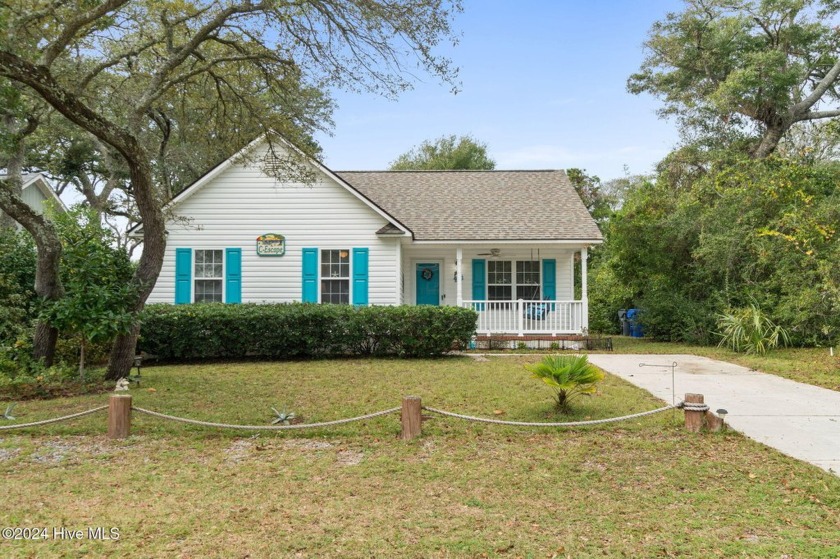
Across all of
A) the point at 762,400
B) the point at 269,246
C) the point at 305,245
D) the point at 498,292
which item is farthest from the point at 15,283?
the point at 762,400

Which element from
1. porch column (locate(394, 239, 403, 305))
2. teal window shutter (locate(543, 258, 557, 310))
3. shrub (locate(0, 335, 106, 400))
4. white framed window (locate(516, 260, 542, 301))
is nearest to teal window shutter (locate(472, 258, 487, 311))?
white framed window (locate(516, 260, 542, 301))

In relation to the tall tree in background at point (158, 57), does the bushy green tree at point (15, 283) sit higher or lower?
lower

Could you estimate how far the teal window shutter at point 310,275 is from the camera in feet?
50.9

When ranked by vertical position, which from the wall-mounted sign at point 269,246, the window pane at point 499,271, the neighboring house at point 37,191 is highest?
the neighboring house at point 37,191

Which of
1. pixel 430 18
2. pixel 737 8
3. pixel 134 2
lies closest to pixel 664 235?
pixel 737 8

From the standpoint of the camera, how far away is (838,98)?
21.6 meters

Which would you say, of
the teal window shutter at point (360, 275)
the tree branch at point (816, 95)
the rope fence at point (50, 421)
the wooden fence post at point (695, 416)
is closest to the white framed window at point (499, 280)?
the teal window shutter at point (360, 275)

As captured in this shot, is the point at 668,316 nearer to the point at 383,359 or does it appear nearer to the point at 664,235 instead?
the point at 664,235

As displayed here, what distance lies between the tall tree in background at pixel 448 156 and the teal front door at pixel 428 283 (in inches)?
879

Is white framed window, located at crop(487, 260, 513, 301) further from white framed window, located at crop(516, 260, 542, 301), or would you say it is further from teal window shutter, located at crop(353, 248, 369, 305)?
teal window shutter, located at crop(353, 248, 369, 305)

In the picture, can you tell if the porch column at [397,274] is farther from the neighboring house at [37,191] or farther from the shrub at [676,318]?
the neighboring house at [37,191]

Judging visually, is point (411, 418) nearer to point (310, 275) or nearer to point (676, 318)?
point (310, 275)

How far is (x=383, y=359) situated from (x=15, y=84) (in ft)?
28.1

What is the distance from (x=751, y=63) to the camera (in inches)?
763
